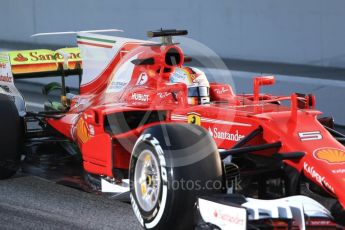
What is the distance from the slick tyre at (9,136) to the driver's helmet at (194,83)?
5.07ft

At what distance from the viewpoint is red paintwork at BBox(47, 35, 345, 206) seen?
532cm

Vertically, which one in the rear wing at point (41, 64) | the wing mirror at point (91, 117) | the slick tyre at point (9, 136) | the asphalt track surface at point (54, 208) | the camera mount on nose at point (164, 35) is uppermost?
the camera mount on nose at point (164, 35)

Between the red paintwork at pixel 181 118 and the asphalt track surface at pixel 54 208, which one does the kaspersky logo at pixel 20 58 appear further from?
the asphalt track surface at pixel 54 208

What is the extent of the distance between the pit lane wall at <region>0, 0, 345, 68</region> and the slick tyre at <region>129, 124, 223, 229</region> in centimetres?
613

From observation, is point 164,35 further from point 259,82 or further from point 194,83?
point 259,82

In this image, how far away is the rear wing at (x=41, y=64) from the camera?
8.25 metres

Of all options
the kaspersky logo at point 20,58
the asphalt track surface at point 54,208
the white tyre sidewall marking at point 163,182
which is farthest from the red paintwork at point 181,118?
the kaspersky logo at point 20,58

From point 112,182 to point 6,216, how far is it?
2.81 ft

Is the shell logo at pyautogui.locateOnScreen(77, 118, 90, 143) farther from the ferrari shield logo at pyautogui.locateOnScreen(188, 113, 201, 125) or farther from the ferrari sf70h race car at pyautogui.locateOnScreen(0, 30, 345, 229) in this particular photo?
the ferrari shield logo at pyautogui.locateOnScreen(188, 113, 201, 125)

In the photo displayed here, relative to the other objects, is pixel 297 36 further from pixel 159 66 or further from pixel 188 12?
pixel 159 66

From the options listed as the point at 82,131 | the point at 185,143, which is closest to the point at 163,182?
the point at 185,143

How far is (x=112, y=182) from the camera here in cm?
599

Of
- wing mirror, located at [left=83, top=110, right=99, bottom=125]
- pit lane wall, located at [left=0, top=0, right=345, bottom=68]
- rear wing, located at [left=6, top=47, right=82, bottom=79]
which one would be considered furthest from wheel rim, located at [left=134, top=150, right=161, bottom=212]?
pit lane wall, located at [left=0, top=0, right=345, bottom=68]

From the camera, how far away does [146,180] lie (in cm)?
517
